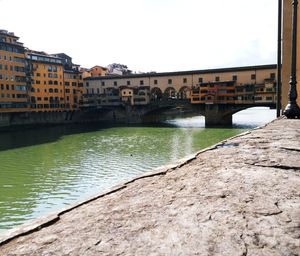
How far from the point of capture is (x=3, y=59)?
53656mm

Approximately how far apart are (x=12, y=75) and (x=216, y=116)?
36860 millimetres

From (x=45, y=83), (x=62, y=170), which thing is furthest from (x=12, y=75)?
(x=62, y=170)

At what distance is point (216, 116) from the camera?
55312 mm

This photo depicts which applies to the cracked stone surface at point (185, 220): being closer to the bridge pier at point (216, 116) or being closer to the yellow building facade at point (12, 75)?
the bridge pier at point (216, 116)

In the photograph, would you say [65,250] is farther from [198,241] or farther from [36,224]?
[198,241]

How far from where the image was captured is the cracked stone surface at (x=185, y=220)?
1725 millimetres

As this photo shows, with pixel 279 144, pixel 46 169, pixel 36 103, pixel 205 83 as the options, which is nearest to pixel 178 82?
pixel 205 83

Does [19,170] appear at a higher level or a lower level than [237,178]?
lower

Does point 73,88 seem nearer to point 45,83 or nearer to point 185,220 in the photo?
point 45,83

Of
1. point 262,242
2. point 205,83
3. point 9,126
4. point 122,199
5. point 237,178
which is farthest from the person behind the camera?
point 205,83

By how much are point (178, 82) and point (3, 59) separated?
3231 centimetres

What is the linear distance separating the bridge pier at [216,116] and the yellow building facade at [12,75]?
33300 millimetres

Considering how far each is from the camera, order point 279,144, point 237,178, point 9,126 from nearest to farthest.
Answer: point 237,178, point 279,144, point 9,126

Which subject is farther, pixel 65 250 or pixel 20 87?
pixel 20 87
